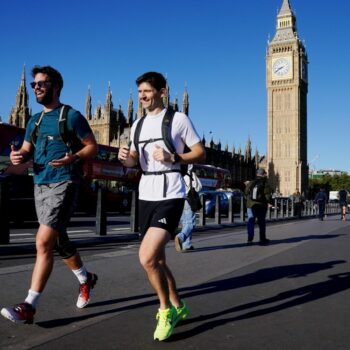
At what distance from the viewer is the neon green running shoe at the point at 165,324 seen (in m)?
2.97

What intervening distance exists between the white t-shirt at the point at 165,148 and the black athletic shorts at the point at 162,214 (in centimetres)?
3

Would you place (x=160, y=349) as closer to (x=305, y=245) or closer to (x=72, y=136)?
(x=72, y=136)

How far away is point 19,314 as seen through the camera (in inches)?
124

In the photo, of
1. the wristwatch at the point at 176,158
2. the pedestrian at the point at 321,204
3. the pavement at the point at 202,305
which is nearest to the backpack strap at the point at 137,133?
the wristwatch at the point at 176,158

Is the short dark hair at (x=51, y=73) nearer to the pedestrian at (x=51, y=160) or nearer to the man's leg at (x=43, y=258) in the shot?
the pedestrian at (x=51, y=160)

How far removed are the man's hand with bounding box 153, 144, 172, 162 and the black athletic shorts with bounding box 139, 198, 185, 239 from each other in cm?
28

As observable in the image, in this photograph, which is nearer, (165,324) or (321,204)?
(165,324)

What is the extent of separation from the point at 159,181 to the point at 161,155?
22 cm

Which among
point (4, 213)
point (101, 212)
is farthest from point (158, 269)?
point (101, 212)

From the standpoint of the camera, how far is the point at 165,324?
3.01m

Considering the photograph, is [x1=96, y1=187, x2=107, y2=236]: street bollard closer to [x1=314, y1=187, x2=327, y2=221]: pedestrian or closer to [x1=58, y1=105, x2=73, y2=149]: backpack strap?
[x1=58, y1=105, x2=73, y2=149]: backpack strap

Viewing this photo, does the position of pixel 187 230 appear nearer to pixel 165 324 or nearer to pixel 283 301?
pixel 283 301

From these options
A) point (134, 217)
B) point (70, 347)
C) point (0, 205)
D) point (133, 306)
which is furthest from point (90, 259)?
point (134, 217)

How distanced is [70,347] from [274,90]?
99.4 meters
